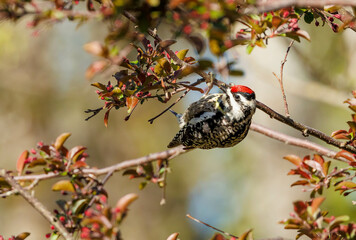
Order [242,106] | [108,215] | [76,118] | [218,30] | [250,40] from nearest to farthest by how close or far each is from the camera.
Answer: [218,30] → [108,215] → [250,40] → [242,106] → [76,118]

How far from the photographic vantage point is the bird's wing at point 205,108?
3154 mm

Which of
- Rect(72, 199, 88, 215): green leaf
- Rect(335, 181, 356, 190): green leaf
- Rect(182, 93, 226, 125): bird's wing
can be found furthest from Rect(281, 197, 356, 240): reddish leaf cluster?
Rect(182, 93, 226, 125): bird's wing

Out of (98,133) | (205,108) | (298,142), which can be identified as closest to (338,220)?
(298,142)

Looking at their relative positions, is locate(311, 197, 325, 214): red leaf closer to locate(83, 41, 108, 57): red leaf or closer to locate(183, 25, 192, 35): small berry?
locate(183, 25, 192, 35): small berry

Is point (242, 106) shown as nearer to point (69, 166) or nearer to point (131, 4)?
point (69, 166)

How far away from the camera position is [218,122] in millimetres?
3100

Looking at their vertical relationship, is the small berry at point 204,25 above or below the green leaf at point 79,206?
above

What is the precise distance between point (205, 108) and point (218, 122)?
172mm

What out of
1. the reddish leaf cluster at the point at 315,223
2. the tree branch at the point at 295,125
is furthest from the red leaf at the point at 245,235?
the tree branch at the point at 295,125

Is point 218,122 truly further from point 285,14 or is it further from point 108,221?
point 108,221

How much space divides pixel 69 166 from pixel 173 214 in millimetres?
8878

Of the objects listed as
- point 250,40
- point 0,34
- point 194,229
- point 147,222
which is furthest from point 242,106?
point 194,229

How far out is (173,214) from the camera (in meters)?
10.9

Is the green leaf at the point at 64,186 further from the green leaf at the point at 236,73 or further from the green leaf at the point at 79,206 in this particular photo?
the green leaf at the point at 236,73
